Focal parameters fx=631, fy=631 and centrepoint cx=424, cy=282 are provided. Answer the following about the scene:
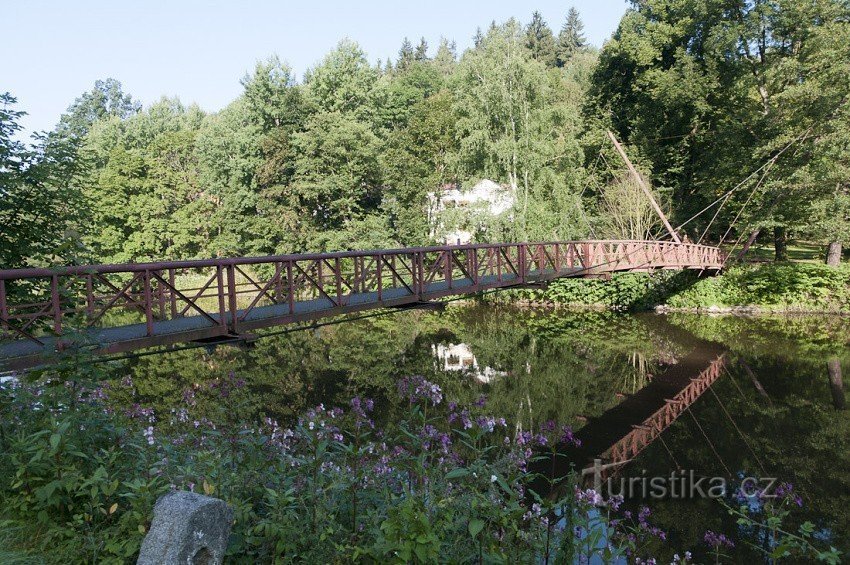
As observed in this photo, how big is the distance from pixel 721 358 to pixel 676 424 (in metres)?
5.99

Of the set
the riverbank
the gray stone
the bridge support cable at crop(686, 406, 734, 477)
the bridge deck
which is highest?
the bridge deck

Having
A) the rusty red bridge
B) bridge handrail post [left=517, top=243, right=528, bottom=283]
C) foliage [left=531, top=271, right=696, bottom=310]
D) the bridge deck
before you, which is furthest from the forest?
the bridge deck

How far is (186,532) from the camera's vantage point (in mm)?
2777

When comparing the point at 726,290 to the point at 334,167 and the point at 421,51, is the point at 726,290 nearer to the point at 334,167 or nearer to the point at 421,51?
the point at 334,167

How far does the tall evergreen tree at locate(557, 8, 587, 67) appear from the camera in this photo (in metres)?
84.8

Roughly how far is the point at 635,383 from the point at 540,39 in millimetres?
75960

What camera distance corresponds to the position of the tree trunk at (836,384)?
41.1 feet

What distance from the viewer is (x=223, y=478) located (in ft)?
12.5

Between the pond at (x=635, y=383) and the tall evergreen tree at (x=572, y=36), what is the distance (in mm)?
70046

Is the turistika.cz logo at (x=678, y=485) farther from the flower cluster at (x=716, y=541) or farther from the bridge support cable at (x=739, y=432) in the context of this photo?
the flower cluster at (x=716, y=541)

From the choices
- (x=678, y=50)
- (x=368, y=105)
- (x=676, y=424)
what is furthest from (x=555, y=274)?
(x=368, y=105)

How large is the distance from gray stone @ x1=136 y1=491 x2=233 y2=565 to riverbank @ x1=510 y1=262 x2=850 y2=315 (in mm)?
19850

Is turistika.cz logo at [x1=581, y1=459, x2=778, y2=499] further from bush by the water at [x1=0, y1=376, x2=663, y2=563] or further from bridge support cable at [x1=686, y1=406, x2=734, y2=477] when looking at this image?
bush by the water at [x1=0, y1=376, x2=663, y2=563]

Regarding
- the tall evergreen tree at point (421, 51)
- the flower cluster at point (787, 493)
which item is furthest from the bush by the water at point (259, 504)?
the tall evergreen tree at point (421, 51)
